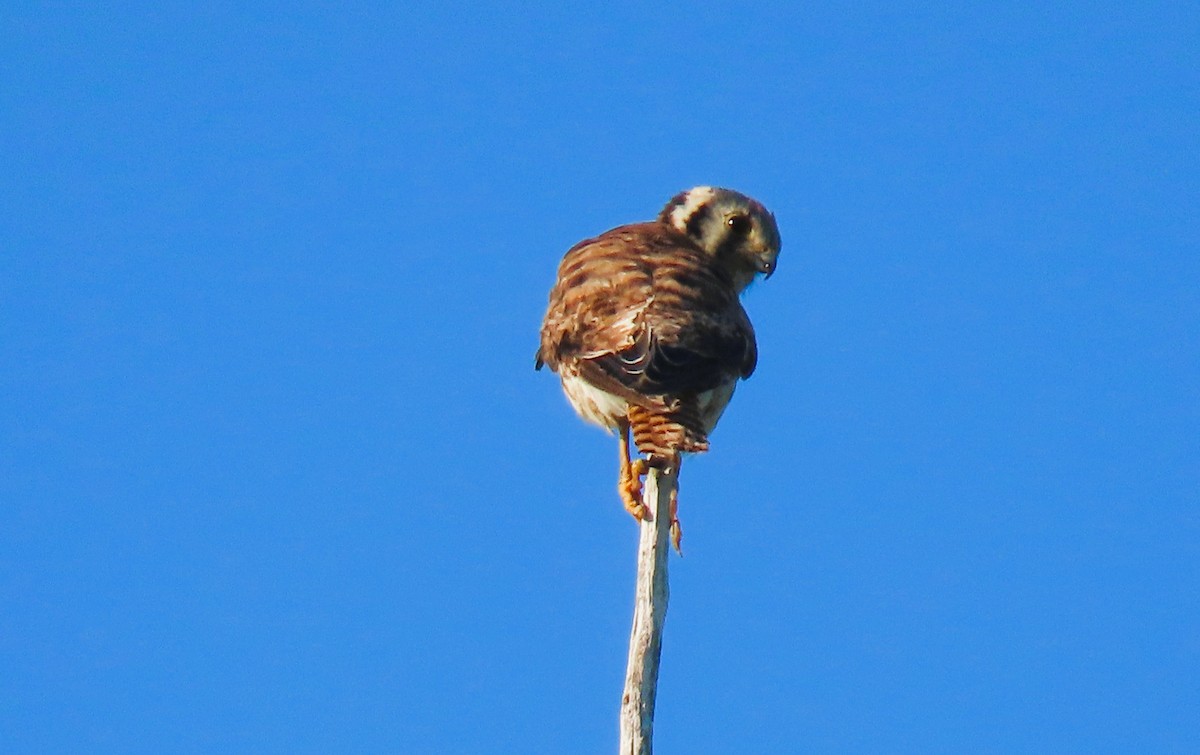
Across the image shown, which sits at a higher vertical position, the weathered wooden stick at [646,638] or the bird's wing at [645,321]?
the bird's wing at [645,321]

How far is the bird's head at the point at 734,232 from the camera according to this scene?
8617mm

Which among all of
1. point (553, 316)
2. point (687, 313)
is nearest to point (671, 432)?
point (687, 313)

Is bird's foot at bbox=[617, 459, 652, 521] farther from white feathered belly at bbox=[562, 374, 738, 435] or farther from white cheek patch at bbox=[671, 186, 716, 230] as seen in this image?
white cheek patch at bbox=[671, 186, 716, 230]

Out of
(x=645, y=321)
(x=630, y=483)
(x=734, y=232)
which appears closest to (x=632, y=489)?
(x=630, y=483)

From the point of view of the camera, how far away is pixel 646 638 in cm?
532

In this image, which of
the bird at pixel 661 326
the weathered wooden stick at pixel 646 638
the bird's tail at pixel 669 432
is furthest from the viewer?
the bird at pixel 661 326

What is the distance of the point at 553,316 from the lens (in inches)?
306

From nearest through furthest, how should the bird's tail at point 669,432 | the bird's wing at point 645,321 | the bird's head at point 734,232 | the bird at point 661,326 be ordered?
the bird's tail at point 669,432 < the bird at point 661,326 < the bird's wing at point 645,321 < the bird's head at point 734,232

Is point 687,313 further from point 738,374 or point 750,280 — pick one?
point 750,280

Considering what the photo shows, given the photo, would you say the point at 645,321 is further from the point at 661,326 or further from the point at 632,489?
the point at 632,489

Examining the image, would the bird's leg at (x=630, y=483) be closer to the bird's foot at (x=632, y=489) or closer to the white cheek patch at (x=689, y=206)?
the bird's foot at (x=632, y=489)

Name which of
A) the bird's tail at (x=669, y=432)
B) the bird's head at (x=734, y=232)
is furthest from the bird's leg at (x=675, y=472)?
the bird's head at (x=734, y=232)

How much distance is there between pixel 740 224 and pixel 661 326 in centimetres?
183

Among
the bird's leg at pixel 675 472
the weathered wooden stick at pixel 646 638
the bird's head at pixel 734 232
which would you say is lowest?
the weathered wooden stick at pixel 646 638
